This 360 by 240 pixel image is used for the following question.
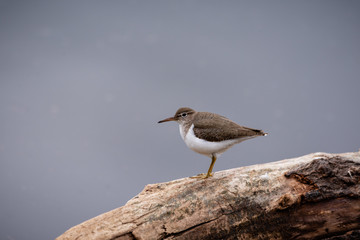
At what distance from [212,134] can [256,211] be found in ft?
6.20

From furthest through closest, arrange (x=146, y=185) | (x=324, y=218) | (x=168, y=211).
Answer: (x=146, y=185), (x=168, y=211), (x=324, y=218)

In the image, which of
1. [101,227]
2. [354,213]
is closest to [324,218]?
[354,213]

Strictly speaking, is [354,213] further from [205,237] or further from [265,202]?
[205,237]

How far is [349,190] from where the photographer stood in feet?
17.2

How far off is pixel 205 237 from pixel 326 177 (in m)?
2.50

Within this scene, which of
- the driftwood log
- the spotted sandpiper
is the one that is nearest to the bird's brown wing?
the spotted sandpiper

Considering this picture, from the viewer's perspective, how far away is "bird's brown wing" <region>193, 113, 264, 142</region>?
21.0 feet

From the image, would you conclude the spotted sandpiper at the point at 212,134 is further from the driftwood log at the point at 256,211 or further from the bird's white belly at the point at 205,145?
the driftwood log at the point at 256,211

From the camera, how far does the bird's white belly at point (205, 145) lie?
649 centimetres

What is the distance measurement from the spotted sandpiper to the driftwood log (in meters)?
0.94

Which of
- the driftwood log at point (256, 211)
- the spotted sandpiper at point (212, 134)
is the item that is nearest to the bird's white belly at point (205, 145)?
the spotted sandpiper at point (212, 134)

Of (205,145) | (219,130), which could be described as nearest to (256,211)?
(205,145)

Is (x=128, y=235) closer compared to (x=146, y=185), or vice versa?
(x=128, y=235)

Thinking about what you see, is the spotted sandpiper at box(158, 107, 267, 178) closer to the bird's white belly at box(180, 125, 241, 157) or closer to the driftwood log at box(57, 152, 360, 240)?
the bird's white belly at box(180, 125, 241, 157)
